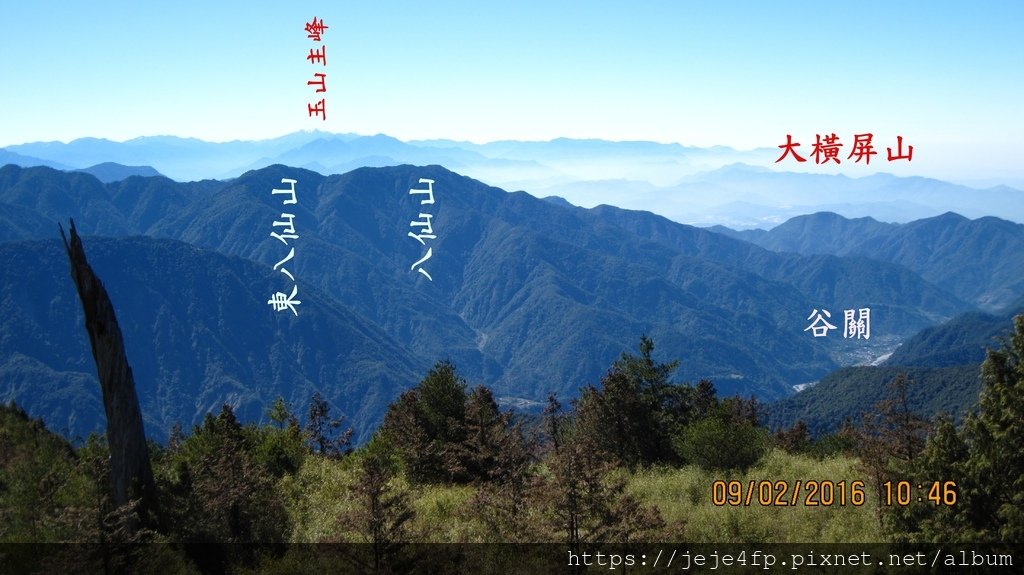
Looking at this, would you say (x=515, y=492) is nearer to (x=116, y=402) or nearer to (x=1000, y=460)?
(x=116, y=402)

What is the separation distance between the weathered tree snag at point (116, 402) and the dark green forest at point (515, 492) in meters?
0.67

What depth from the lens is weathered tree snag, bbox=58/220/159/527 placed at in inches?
683

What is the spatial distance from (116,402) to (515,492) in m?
10.5

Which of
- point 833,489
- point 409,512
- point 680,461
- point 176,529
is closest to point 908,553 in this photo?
point 833,489

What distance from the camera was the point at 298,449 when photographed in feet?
101

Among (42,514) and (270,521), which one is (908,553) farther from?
(42,514)

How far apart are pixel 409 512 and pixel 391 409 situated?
67.4ft

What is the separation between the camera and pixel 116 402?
17.8 meters

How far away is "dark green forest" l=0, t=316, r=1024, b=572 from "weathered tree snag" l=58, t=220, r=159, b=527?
0.67 meters

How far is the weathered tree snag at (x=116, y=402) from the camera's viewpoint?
1734 centimetres
